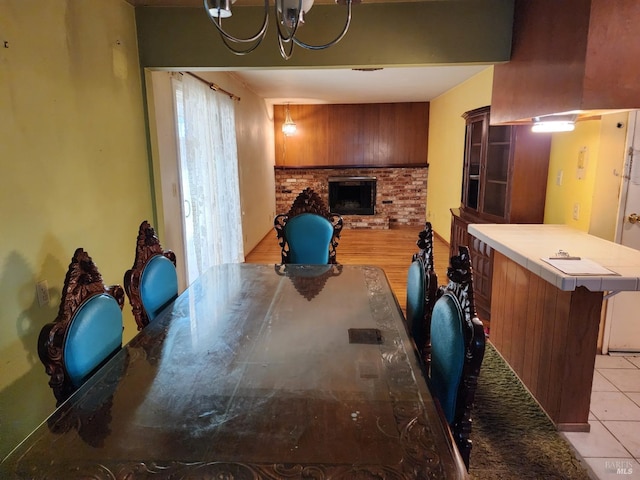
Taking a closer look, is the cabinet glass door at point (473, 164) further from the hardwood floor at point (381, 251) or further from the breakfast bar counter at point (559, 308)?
the breakfast bar counter at point (559, 308)

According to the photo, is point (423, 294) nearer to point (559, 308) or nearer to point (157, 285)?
point (559, 308)

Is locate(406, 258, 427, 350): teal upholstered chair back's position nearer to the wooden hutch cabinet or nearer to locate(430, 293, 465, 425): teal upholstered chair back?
locate(430, 293, 465, 425): teal upholstered chair back

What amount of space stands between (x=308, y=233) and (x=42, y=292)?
5.66 ft

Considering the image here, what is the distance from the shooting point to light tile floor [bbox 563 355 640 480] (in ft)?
6.07

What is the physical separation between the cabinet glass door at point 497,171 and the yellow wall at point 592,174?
17.9 inches

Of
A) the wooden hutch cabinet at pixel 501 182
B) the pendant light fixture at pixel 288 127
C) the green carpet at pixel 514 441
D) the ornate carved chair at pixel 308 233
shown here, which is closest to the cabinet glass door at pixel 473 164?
the wooden hutch cabinet at pixel 501 182

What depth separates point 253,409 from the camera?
1.14 m

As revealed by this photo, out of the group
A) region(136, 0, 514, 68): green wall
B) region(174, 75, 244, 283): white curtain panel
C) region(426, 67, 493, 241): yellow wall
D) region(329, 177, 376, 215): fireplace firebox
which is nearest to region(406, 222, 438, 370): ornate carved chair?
region(136, 0, 514, 68): green wall

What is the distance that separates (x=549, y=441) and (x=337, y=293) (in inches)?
49.6

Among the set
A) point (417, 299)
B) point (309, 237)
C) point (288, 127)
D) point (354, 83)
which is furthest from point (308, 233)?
point (288, 127)

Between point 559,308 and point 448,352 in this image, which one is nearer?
point 448,352

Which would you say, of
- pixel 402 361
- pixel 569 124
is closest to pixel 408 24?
pixel 569 124

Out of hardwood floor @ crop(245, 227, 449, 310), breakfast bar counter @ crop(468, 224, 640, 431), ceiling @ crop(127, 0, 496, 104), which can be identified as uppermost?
ceiling @ crop(127, 0, 496, 104)

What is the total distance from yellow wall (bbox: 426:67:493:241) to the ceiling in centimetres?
16
